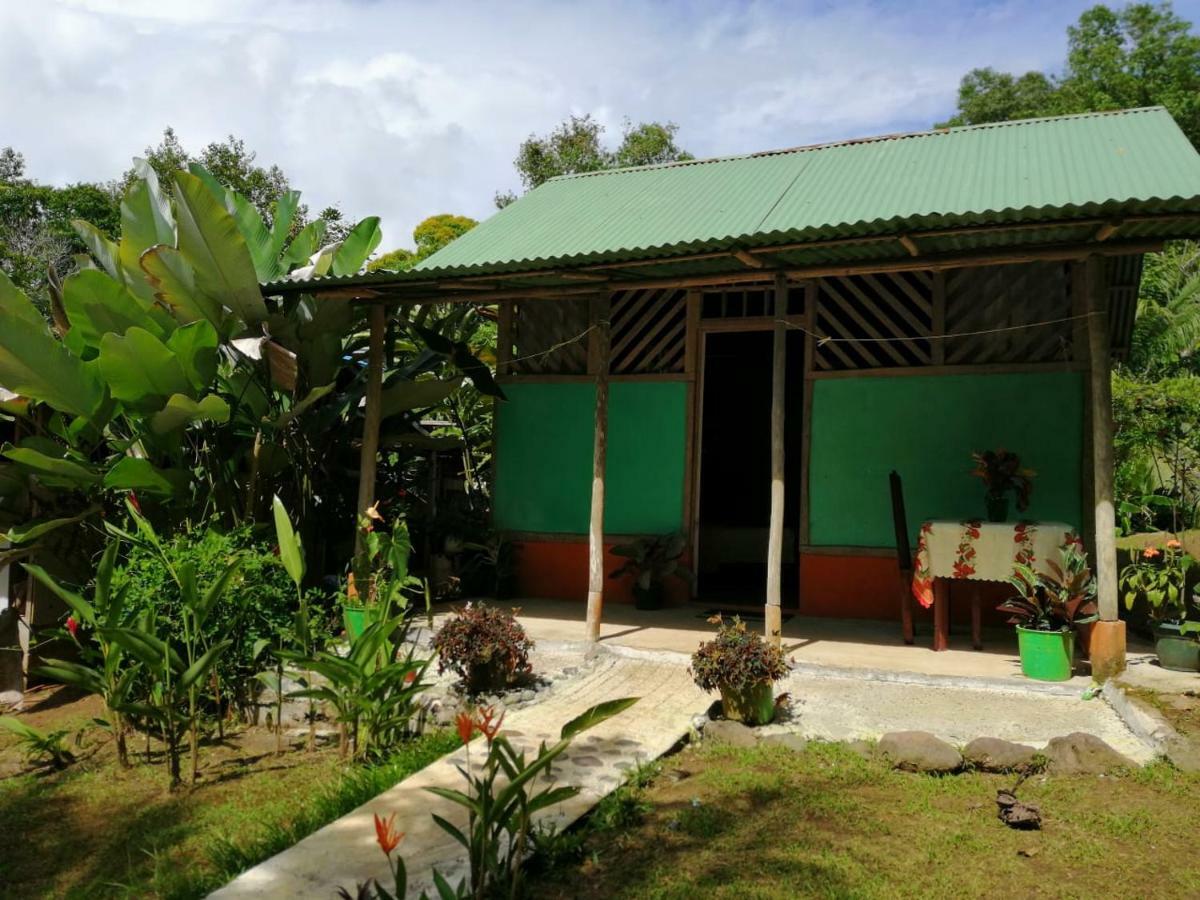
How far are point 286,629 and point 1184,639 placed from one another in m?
5.58

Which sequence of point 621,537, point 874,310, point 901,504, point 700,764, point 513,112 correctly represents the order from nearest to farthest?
point 700,764 → point 901,504 → point 874,310 → point 621,537 → point 513,112

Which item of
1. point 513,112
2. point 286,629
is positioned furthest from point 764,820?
point 513,112

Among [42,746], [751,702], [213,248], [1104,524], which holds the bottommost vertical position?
[42,746]

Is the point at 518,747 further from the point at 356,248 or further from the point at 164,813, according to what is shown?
the point at 356,248

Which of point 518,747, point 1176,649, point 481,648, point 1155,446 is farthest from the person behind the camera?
point 1155,446

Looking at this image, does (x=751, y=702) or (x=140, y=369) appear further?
(x=140, y=369)

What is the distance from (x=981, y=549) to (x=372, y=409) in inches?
188

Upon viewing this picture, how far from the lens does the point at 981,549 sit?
6.20 metres

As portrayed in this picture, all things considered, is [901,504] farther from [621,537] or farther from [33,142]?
[33,142]

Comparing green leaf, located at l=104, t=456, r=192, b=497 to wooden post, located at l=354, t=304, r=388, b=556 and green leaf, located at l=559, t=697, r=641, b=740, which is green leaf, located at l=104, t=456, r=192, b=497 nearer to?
wooden post, located at l=354, t=304, r=388, b=556

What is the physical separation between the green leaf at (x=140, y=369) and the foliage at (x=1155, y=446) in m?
8.32

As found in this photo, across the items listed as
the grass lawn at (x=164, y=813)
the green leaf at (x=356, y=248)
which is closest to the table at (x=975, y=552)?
the grass lawn at (x=164, y=813)

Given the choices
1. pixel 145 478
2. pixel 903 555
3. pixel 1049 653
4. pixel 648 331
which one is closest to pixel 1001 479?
pixel 903 555

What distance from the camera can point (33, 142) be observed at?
35531mm
